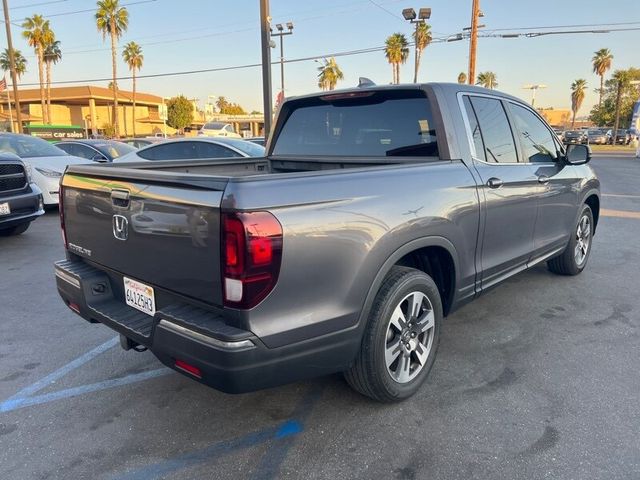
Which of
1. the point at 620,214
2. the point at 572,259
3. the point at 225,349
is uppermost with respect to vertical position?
the point at 225,349

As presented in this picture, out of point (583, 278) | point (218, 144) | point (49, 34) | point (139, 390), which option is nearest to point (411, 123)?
point (139, 390)

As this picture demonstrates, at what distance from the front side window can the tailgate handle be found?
3189 millimetres

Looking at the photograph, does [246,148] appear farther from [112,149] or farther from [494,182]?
[494,182]

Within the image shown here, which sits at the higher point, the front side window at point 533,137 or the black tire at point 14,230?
the front side window at point 533,137

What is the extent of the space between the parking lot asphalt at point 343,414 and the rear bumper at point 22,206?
3.25 metres

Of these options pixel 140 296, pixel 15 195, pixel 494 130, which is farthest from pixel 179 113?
→ pixel 140 296

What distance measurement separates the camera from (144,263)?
8.35ft

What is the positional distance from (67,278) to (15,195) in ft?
16.1

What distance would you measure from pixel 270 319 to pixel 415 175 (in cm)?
127

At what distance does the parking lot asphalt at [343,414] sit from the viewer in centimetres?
244

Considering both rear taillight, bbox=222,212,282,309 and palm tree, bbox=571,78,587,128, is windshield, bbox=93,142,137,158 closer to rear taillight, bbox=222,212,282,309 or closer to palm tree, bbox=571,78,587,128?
rear taillight, bbox=222,212,282,309

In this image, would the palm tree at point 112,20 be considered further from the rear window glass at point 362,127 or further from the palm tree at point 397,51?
the rear window glass at point 362,127

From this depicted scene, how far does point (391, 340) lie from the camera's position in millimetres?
2867

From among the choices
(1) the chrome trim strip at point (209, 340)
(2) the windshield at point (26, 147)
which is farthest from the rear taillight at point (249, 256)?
(2) the windshield at point (26, 147)
